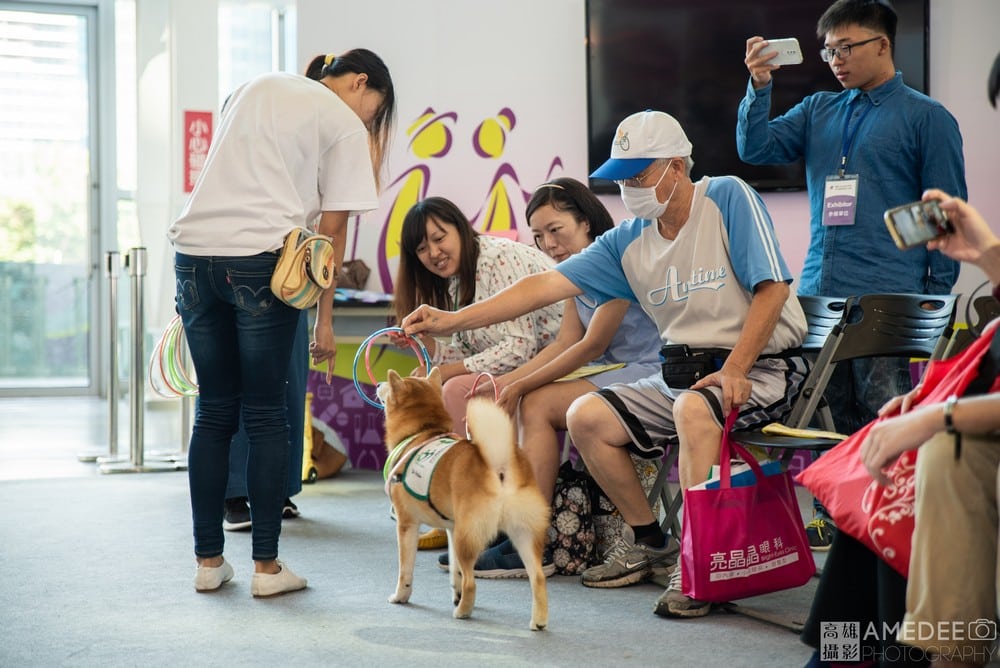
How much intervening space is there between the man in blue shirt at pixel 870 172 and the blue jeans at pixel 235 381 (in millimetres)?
1628

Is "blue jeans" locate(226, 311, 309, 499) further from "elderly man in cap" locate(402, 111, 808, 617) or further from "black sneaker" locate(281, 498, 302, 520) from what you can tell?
"elderly man in cap" locate(402, 111, 808, 617)

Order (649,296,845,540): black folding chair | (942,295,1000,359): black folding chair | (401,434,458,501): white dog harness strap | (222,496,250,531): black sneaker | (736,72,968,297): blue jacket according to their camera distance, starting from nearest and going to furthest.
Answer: (942,295,1000,359): black folding chair
(401,434,458,501): white dog harness strap
(649,296,845,540): black folding chair
(736,72,968,297): blue jacket
(222,496,250,531): black sneaker

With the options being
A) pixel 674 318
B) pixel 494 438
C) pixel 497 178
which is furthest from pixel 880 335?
pixel 497 178

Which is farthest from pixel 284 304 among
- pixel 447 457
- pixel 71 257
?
pixel 71 257

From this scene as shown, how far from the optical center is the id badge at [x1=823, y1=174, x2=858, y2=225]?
2980 mm

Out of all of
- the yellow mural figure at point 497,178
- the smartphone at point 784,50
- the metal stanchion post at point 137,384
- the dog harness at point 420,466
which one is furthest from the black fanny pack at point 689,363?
the metal stanchion post at point 137,384

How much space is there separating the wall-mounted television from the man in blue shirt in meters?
1.46

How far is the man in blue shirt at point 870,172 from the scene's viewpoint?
2.93 metres

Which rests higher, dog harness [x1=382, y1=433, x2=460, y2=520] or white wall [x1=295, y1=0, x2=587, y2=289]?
white wall [x1=295, y1=0, x2=587, y2=289]

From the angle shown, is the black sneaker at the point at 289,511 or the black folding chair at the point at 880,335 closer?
the black folding chair at the point at 880,335

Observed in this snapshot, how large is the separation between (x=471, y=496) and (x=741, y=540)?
59 cm

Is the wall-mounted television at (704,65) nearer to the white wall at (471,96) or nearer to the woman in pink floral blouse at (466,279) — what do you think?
the white wall at (471,96)

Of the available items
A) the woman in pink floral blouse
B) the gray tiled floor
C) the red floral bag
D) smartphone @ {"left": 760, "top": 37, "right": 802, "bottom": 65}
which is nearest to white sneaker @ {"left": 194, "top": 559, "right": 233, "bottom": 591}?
the woman in pink floral blouse

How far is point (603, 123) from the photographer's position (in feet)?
15.6
